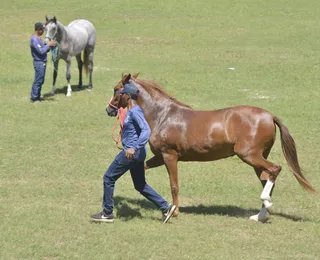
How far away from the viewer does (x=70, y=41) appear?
20.3 meters

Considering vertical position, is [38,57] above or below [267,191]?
below

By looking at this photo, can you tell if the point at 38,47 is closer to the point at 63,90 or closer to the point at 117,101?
the point at 63,90

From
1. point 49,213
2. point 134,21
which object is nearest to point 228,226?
point 49,213

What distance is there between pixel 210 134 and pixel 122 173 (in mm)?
1543

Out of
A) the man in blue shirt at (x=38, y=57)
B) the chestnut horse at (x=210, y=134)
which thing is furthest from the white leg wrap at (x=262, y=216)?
the man in blue shirt at (x=38, y=57)

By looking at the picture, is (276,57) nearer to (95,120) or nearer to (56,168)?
(95,120)

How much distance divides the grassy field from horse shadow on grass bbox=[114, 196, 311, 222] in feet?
0.07

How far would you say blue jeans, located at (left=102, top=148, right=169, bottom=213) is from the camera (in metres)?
9.73

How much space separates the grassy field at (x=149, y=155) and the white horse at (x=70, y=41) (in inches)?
37.0

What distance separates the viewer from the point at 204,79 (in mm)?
23031

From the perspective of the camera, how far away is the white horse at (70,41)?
1951cm

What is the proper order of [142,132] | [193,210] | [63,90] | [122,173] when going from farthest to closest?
[63,90] < [193,210] < [122,173] < [142,132]

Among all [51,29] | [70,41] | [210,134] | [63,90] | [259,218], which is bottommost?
[63,90]

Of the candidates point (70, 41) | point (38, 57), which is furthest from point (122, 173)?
point (70, 41)
